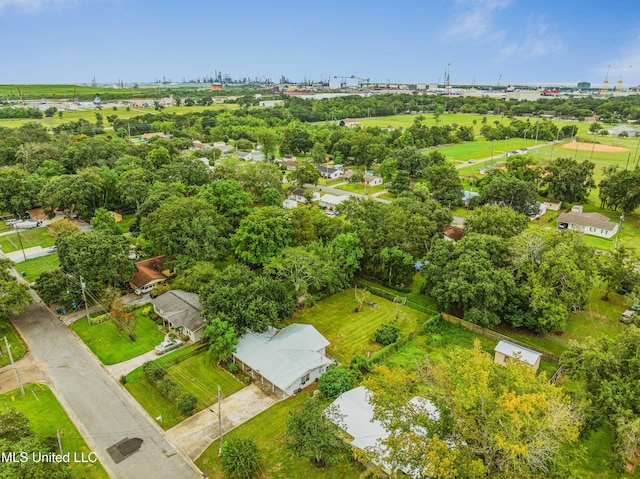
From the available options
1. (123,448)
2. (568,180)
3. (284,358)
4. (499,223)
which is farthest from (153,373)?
(568,180)

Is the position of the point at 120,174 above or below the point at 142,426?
above

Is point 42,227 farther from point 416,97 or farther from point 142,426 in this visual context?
point 416,97

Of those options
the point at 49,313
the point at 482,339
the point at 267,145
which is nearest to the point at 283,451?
the point at 482,339

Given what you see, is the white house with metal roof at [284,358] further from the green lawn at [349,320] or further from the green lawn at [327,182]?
the green lawn at [327,182]

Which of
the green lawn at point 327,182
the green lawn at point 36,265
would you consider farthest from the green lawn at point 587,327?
the green lawn at point 327,182

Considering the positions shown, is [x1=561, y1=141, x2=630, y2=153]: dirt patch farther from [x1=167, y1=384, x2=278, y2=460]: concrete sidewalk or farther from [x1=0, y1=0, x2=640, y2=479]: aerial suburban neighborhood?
[x1=167, y1=384, x2=278, y2=460]: concrete sidewalk
